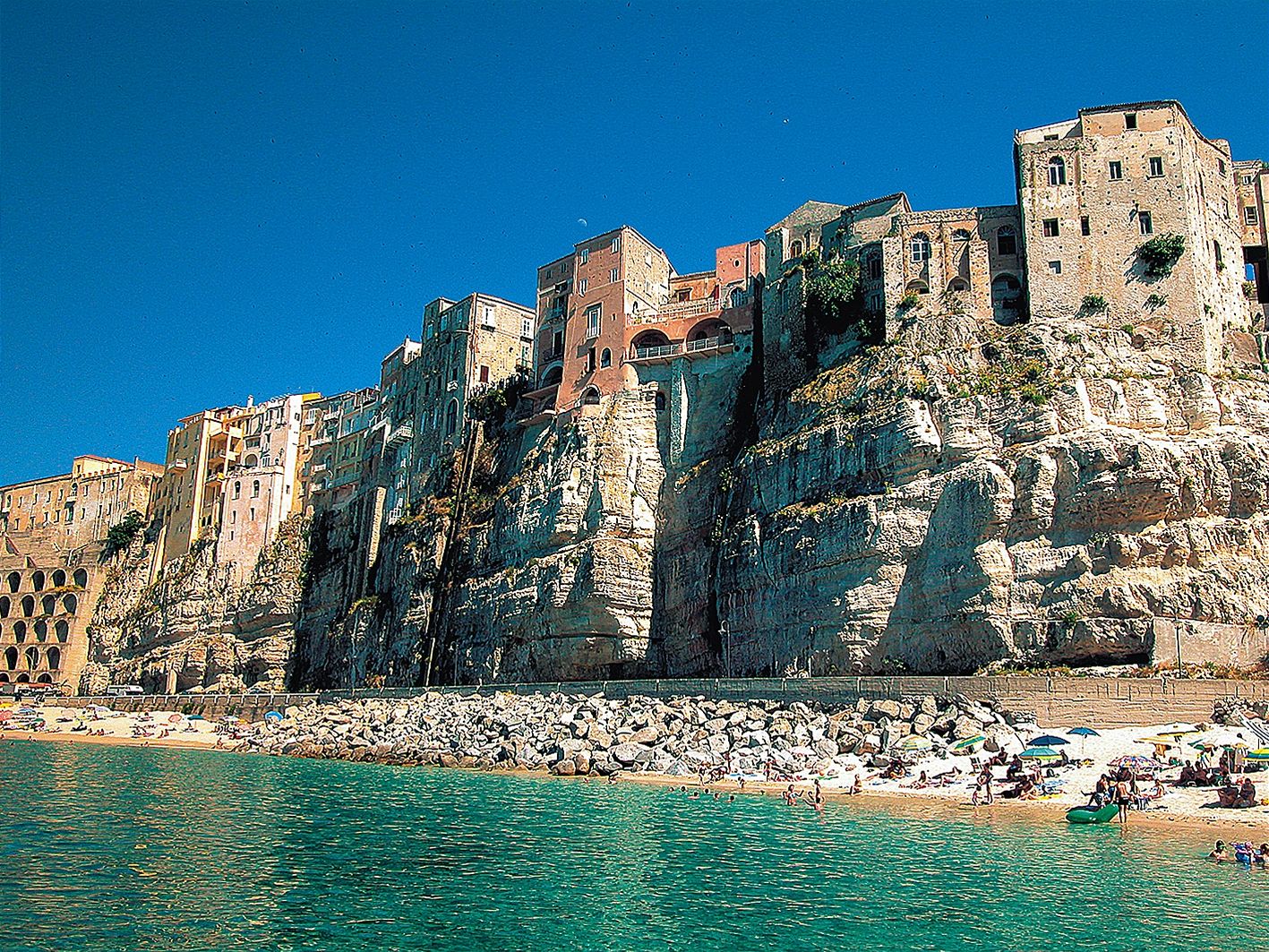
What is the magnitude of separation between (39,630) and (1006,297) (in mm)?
83069

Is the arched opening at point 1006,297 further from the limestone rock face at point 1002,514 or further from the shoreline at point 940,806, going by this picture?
the shoreline at point 940,806

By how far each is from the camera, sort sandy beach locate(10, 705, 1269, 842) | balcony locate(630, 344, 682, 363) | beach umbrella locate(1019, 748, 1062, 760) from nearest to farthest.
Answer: sandy beach locate(10, 705, 1269, 842)
beach umbrella locate(1019, 748, 1062, 760)
balcony locate(630, 344, 682, 363)

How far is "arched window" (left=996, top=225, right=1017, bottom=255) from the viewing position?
52250 mm

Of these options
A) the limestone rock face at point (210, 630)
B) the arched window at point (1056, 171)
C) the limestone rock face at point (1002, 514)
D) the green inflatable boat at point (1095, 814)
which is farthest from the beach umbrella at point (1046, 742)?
the limestone rock face at point (210, 630)

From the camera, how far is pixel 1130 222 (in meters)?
49.4

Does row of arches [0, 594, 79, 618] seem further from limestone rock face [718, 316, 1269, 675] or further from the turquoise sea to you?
the turquoise sea

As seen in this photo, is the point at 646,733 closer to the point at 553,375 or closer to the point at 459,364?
the point at 553,375

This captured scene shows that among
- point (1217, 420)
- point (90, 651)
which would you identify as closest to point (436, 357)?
point (90, 651)

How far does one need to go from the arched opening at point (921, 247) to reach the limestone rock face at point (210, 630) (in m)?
50.9

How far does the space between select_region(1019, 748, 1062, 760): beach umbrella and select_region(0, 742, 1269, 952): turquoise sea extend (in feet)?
19.0

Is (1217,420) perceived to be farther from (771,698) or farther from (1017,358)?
(771,698)

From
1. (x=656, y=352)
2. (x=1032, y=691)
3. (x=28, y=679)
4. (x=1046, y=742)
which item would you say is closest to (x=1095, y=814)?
(x=1046, y=742)

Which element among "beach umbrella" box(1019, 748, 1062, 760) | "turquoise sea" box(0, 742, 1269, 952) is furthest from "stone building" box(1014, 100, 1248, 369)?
"turquoise sea" box(0, 742, 1269, 952)

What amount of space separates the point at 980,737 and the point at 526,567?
29063 mm
